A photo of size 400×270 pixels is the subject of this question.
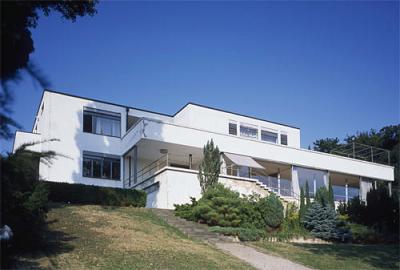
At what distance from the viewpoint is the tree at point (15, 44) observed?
5.66 metres

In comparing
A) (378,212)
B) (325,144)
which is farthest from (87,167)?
(325,144)

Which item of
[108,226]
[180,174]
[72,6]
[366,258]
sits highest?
[72,6]

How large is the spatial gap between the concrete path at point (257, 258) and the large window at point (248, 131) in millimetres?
21639

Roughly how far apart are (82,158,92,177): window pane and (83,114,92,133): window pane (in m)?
2.29

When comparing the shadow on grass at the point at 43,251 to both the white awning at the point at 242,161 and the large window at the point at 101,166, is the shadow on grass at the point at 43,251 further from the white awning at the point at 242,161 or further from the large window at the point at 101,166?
the white awning at the point at 242,161

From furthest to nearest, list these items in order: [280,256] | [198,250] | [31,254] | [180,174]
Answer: [180,174]
[280,256]
[198,250]
[31,254]

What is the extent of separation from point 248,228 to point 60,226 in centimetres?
963

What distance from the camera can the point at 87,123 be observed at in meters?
36.1

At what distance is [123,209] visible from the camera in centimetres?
2592

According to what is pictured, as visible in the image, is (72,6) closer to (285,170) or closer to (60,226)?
(60,226)

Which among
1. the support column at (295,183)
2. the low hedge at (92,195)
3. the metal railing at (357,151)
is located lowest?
the low hedge at (92,195)

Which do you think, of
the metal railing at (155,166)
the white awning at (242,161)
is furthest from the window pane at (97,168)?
the white awning at (242,161)

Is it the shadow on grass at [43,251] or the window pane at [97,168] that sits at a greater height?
the window pane at [97,168]

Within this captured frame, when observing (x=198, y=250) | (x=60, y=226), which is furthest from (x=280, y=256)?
(x=60, y=226)
